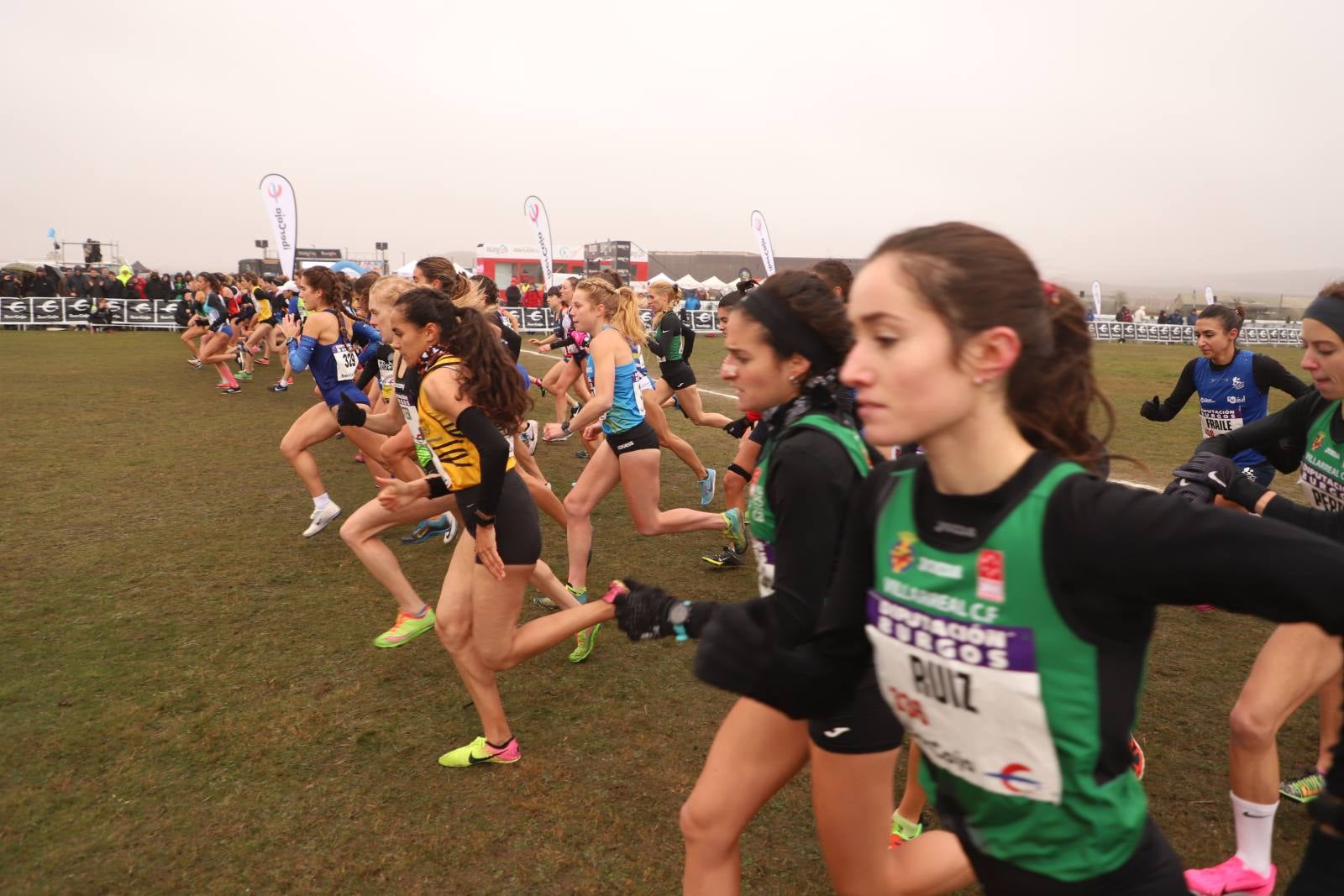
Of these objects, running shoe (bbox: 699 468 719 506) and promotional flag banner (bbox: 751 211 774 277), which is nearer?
running shoe (bbox: 699 468 719 506)

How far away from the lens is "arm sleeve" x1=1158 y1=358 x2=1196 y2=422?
20.4ft

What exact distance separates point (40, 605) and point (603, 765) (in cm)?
452

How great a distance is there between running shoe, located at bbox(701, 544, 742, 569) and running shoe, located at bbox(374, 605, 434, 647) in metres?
2.41

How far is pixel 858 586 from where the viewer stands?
177 cm

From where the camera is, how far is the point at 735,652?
1815 millimetres

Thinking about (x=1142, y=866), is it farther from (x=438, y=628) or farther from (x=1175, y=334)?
(x=1175, y=334)

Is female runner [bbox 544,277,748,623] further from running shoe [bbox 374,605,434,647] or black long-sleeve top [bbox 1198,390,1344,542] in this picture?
black long-sleeve top [bbox 1198,390,1344,542]

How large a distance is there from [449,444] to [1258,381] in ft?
18.9

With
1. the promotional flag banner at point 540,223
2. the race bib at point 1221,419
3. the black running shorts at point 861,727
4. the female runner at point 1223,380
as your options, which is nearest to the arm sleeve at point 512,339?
the female runner at point 1223,380

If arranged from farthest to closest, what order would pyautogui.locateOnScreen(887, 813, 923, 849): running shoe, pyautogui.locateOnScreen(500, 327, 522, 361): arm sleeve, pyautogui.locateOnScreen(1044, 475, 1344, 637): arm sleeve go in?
pyautogui.locateOnScreen(500, 327, 522, 361): arm sleeve
pyautogui.locateOnScreen(887, 813, 923, 849): running shoe
pyautogui.locateOnScreen(1044, 475, 1344, 637): arm sleeve

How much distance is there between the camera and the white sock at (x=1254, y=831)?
3113 millimetres

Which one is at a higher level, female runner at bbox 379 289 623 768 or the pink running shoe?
female runner at bbox 379 289 623 768

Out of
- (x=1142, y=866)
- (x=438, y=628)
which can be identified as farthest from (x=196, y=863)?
(x=1142, y=866)

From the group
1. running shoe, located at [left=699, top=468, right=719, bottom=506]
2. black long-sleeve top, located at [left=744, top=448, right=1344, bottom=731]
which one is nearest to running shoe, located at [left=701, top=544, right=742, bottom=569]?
running shoe, located at [left=699, top=468, right=719, bottom=506]
